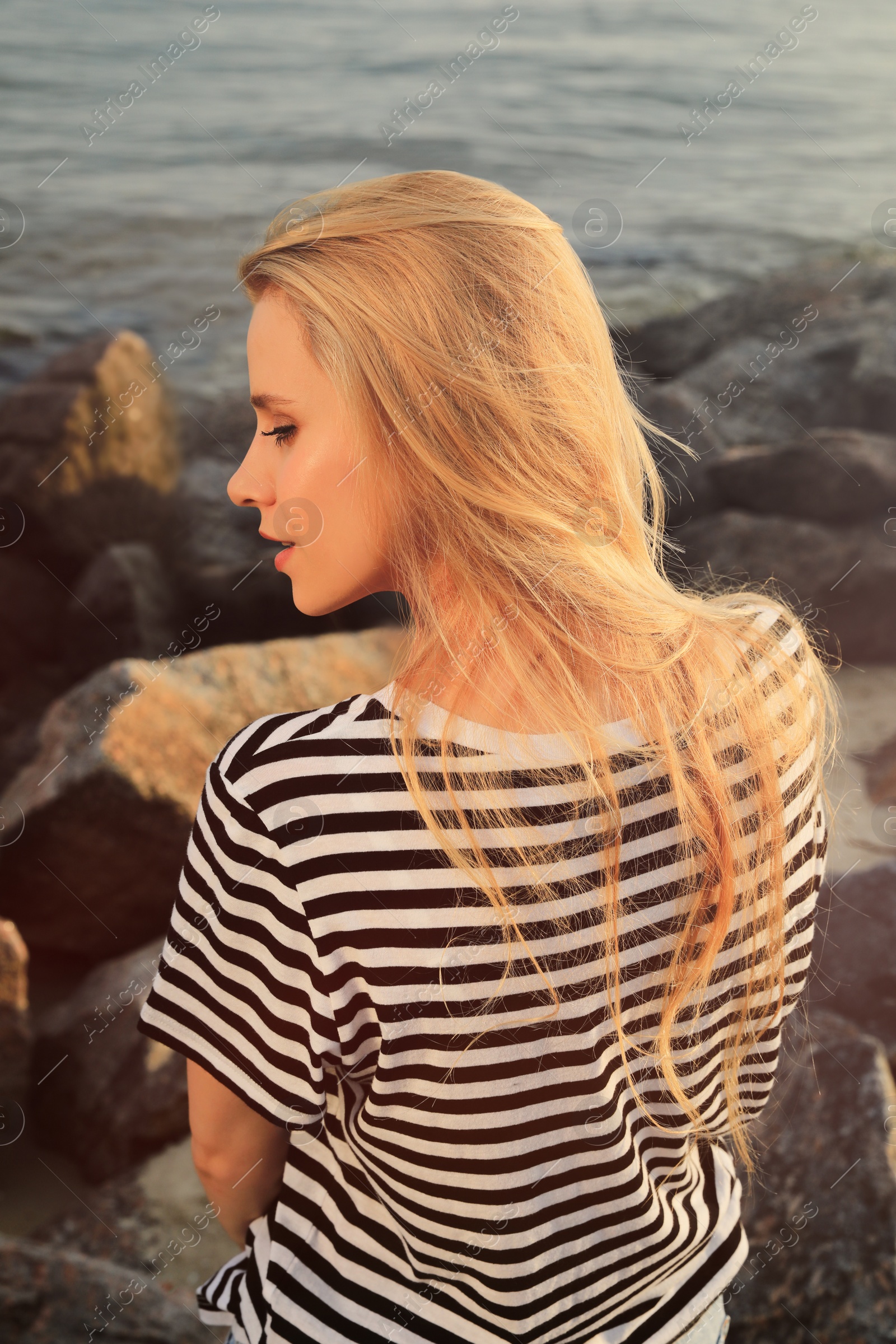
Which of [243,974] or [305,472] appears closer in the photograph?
[243,974]

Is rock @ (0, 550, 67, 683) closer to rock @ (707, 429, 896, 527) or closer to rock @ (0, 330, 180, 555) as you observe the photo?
rock @ (0, 330, 180, 555)

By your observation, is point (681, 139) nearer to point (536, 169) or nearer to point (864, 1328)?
point (536, 169)

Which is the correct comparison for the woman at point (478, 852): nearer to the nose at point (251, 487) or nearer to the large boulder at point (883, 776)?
the nose at point (251, 487)

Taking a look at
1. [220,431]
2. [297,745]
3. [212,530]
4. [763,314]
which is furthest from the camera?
[763,314]

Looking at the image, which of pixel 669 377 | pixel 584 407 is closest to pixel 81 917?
pixel 584 407

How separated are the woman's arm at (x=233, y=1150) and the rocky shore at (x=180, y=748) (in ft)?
2.93

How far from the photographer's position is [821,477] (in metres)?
4.39

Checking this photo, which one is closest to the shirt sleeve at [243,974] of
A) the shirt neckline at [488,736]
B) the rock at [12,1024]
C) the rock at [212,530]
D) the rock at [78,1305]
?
the shirt neckline at [488,736]

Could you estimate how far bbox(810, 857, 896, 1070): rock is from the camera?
244cm

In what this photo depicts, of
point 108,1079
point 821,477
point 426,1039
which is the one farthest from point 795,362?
point 426,1039

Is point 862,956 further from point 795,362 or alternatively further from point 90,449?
point 795,362

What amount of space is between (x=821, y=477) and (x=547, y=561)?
3.93 metres

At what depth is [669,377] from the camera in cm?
728

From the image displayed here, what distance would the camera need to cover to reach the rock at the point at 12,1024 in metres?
2.51
